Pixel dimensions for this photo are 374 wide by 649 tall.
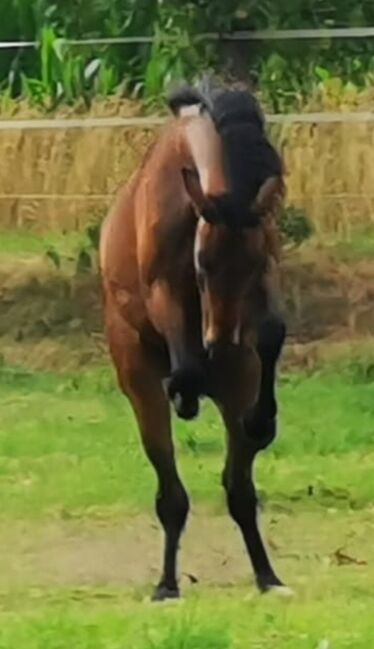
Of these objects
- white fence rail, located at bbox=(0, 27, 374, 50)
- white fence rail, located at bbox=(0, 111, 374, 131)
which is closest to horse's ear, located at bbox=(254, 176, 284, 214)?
white fence rail, located at bbox=(0, 27, 374, 50)

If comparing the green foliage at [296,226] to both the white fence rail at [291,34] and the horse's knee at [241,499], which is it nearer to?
the white fence rail at [291,34]

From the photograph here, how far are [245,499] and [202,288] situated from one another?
3.24 feet

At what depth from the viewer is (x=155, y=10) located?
13.9 meters

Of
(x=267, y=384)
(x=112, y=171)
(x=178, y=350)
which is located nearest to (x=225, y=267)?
(x=178, y=350)

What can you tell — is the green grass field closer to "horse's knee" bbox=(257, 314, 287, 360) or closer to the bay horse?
the bay horse

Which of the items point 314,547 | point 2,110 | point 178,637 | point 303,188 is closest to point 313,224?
point 303,188

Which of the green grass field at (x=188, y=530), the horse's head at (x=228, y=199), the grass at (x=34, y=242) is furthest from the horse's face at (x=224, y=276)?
the grass at (x=34, y=242)

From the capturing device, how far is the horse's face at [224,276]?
7.05m

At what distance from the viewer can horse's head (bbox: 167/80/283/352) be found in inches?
278

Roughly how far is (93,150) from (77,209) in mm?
371

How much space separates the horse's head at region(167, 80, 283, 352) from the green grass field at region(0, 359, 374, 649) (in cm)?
89

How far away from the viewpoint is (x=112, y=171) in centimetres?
1494

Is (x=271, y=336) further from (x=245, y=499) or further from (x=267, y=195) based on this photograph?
(x=245, y=499)

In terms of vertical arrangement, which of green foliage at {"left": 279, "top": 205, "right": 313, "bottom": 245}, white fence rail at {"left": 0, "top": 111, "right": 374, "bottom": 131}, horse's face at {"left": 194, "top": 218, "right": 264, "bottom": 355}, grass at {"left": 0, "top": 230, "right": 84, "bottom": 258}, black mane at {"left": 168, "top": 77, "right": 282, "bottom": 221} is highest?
black mane at {"left": 168, "top": 77, "right": 282, "bottom": 221}
